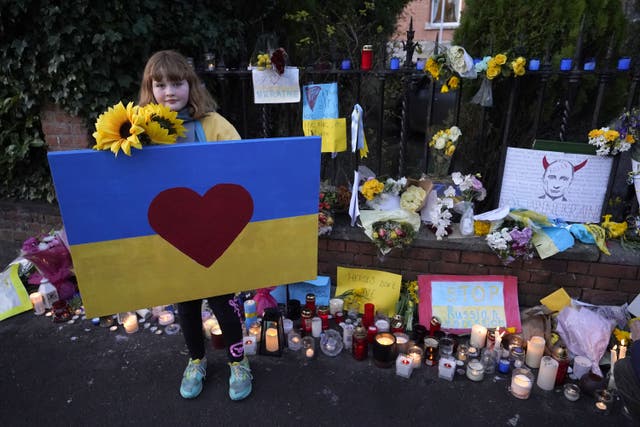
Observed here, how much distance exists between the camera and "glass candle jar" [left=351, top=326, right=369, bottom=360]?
249 centimetres

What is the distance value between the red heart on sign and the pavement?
876 millimetres

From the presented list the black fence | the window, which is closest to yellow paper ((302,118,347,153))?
the black fence

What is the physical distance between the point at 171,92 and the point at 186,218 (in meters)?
0.59

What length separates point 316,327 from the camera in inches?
107

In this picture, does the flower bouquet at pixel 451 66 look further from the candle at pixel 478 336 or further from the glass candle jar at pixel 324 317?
the glass candle jar at pixel 324 317

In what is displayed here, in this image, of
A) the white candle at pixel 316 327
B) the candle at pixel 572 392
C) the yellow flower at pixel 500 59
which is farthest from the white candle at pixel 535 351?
the yellow flower at pixel 500 59

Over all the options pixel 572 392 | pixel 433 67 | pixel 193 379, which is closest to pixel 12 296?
pixel 193 379

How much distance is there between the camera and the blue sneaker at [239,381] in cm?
220

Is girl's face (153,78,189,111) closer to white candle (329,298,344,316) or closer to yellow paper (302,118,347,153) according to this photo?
yellow paper (302,118,347,153)

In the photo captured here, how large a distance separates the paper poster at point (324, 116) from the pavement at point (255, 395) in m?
1.46

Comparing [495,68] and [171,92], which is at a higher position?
[495,68]

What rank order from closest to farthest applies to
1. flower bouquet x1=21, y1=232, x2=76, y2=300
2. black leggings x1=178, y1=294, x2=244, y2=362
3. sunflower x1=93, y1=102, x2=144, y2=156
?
sunflower x1=93, y1=102, x2=144, y2=156, black leggings x1=178, y1=294, x2=244, y2=362, flower bouquet x1=21, y1=232, x2=76, y2=300

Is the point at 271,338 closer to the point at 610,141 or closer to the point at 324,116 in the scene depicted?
the point at 324,116

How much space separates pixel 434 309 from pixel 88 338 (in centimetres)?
227
